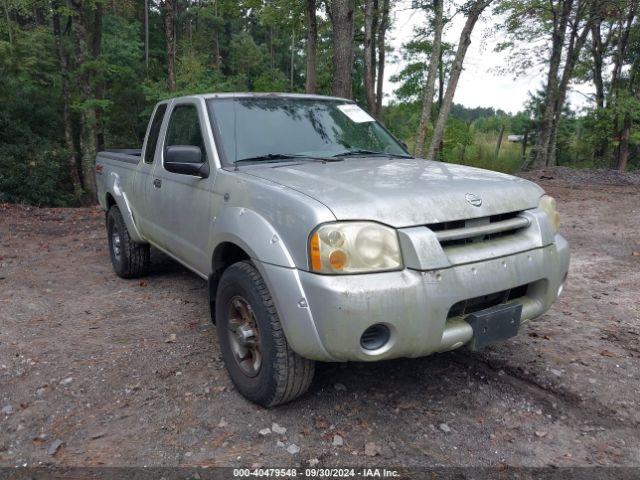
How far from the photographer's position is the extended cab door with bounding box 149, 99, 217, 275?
3445 mm

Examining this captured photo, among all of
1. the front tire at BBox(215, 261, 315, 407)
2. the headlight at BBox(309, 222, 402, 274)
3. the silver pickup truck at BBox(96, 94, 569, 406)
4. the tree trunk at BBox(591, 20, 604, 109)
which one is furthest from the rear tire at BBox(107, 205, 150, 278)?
the tree trunk at BBox(591, 20, 604, 109)

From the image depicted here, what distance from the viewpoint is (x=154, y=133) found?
184 inches

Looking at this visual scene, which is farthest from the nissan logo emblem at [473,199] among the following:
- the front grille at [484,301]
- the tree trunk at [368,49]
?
the tree trunk at [368,49]

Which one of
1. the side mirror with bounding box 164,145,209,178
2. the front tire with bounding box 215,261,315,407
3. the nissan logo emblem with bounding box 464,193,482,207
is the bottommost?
the front tire with bounding box 215,261,315,407

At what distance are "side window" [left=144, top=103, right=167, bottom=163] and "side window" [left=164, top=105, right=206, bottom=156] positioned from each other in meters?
0.32

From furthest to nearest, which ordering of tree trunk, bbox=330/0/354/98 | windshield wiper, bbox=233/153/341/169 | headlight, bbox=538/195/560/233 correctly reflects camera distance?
tree trunk, bbox=330/0/354/98, windshield wiper, bbox=233/153/341/169, headlight, bbox=538/195/560/233

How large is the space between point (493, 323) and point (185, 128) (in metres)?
2.77

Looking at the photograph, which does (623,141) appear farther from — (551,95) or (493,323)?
(493,323)

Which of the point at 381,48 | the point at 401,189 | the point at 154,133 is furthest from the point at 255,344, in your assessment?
the point at 381,48

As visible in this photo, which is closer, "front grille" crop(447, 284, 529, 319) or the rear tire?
"front grille" crop(447, 284, 529, 319)

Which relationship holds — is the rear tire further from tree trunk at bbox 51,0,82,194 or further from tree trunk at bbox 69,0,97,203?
tree trunk at bbox 51,0,82,194

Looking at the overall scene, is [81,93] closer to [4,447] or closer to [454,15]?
[454,15]

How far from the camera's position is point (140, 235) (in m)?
4.93

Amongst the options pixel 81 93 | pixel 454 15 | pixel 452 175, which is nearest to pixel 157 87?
pixel 81 93
